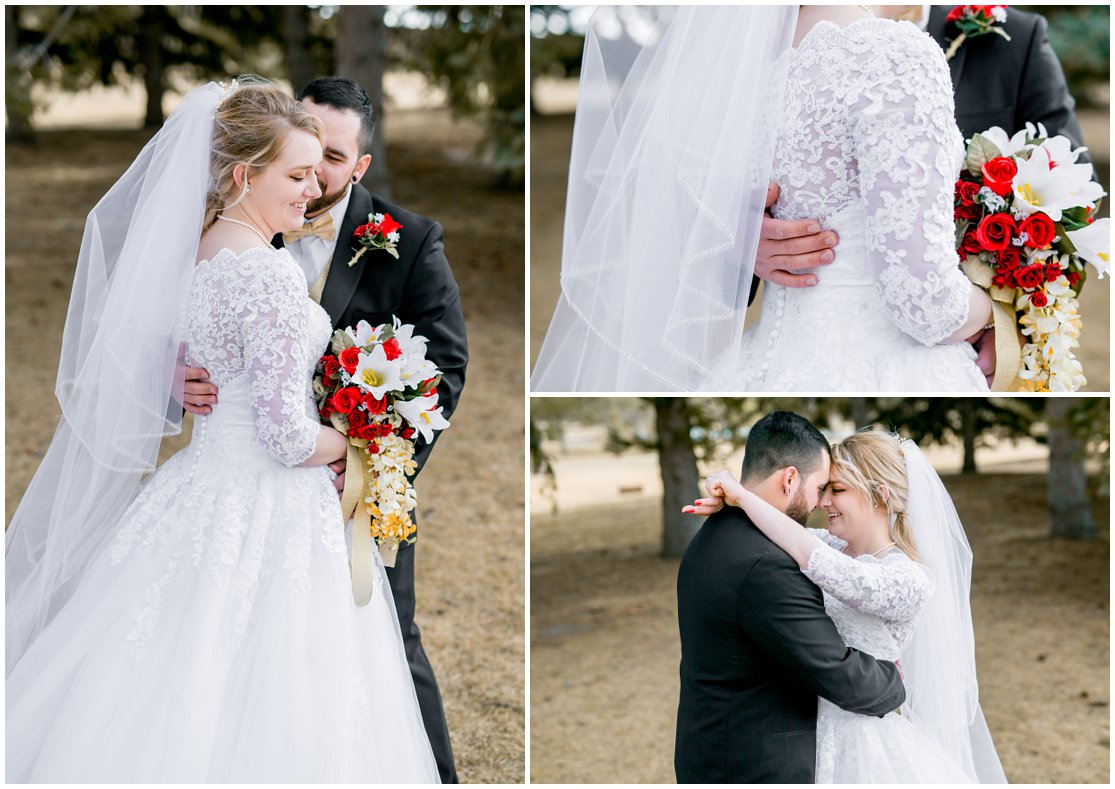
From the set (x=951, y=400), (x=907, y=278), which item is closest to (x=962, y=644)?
(x=907, y=278)

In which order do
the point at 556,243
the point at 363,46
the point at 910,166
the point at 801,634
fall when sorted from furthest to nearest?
1. the point at 556,243
2. the point at 363,46
3. the point at 801,634
4. the point at 910,166

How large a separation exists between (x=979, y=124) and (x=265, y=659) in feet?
8.57

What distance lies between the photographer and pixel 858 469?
3.14m

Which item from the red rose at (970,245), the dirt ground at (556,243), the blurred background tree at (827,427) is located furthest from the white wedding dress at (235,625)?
the dirt ground at (556,243)

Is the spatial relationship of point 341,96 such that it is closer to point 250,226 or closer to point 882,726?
point 250,226

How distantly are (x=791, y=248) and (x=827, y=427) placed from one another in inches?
167

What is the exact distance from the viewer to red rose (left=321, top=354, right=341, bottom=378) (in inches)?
122

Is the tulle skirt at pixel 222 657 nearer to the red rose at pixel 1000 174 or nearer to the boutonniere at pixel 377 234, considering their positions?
the boutonniere at pixel 377 234

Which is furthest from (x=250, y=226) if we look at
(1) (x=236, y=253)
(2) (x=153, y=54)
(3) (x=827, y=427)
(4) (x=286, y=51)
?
(2) (x=153, y=54)

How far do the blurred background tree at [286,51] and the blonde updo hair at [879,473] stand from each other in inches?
286

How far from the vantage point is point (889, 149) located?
2533mm

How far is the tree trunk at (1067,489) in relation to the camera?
7.17m

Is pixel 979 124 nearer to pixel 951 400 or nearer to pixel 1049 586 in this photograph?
pixel 951 400

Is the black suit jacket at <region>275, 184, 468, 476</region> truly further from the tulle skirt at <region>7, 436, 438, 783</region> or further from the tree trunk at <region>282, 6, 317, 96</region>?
the tree trunk at <region>282, 6, 317, 96</region>
